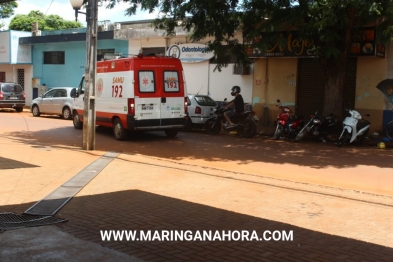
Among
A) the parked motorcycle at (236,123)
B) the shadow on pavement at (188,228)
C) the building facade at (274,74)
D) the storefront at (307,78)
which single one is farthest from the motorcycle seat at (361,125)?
the shadow on pavement at (188,228)

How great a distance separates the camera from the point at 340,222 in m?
6.73

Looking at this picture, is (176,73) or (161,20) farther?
(161,20)

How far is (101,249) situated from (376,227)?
3.47 m

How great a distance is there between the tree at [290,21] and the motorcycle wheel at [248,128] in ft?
6.86

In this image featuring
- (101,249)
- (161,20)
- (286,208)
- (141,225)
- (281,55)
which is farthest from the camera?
(281,55)

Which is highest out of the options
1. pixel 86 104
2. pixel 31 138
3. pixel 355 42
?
pixel 355 42

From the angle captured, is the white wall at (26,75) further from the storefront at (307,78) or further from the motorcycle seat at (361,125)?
the motorcycle seat at (361,125)

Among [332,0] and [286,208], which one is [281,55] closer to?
[332,0]

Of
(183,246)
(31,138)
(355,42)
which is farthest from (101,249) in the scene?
(355,42)

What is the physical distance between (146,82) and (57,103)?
33.7 ft

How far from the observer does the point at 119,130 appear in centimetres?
1619

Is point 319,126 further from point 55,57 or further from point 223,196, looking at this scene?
point 55,57

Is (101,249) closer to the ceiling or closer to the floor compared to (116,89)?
closer to the floor

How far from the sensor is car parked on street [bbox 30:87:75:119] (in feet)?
78.3
